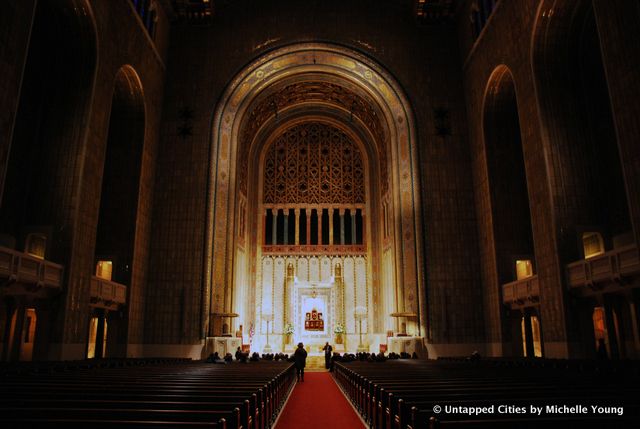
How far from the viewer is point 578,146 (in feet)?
45.8

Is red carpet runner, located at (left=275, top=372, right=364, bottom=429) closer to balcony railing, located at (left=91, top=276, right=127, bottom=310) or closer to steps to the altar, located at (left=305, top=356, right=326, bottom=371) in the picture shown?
balcony railing, located at (left=91, top=276, right=127, bottom=310)

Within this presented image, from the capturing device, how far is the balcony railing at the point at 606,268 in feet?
35.0

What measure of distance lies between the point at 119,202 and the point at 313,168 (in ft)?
41.2

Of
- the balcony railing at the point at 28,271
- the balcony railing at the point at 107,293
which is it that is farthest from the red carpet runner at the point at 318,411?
the balcony railing at the point at 107,293

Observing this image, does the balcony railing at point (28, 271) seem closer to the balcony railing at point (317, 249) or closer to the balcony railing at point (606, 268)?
the balcony railing at point (606, 268)

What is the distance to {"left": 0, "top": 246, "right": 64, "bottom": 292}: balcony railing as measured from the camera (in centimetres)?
1074

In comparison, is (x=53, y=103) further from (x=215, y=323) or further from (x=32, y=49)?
(x=215, y=323)

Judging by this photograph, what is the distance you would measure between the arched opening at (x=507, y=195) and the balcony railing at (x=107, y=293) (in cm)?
1361

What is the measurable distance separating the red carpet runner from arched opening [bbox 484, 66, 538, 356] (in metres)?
8.53

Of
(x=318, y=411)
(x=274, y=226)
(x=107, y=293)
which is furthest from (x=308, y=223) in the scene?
(x=318, y=411)

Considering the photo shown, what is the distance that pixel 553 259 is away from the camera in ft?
44.1

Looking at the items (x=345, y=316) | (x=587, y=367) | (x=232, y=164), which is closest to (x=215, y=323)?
(x=232, y=164)

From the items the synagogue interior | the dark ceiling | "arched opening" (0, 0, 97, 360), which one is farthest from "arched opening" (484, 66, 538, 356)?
"arched opening" (0, 0, 97, 360)

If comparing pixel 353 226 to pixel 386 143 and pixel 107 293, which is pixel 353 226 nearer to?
pixel 386 143
